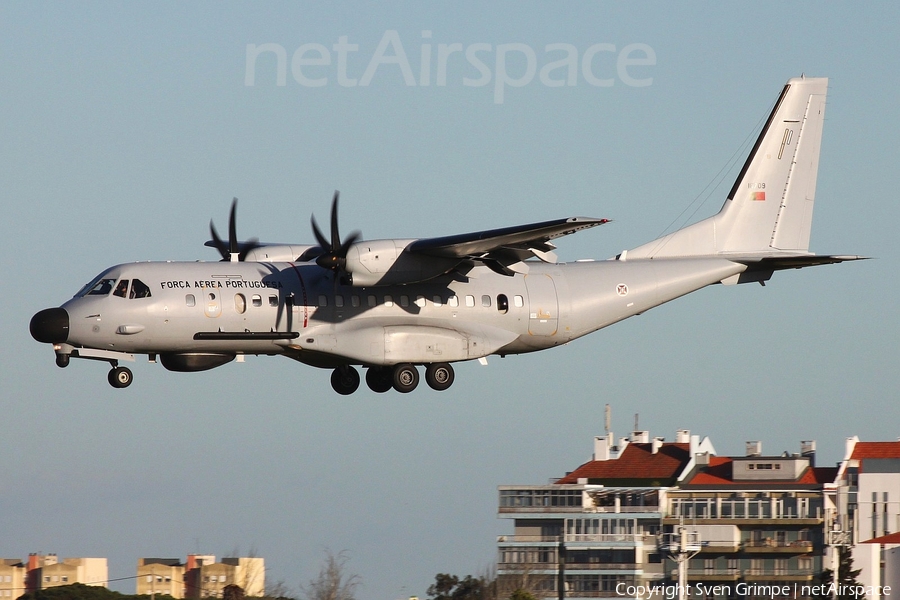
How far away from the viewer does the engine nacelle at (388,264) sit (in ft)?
77.7

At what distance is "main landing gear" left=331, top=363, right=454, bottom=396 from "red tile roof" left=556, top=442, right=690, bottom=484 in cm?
3924

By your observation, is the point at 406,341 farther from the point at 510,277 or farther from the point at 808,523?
the point at 808,523

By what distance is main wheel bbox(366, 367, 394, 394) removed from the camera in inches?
1041

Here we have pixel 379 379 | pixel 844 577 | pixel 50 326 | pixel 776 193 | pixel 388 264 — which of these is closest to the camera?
pixel 50 326

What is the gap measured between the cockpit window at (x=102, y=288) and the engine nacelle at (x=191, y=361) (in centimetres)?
172

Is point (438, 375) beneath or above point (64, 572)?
above

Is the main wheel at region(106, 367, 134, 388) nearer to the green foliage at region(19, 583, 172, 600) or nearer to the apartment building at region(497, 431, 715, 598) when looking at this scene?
the green foliage at region(19, 583, 172, 600)

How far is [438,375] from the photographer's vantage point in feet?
85.0

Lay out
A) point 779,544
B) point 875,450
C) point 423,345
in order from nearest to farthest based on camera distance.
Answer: point 423,345 → point 779,544 → point 875,450

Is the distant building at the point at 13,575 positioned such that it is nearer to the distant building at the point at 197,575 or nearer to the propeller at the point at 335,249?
the distant building at the point at 197,575

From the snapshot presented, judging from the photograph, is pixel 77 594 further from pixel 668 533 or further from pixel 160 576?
pixel 668 533

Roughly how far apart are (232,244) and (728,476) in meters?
41.1

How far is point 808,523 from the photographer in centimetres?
5606

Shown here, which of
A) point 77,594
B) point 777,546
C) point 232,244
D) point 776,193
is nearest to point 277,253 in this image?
point 232,244
